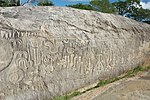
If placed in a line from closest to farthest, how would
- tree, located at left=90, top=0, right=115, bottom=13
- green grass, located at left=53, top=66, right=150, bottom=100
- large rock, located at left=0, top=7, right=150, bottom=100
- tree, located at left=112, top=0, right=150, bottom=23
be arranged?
large rock, located at left=0, top=7, right=150, bottom=100 → green grass, located at left=53, top=66, right=150, bottom=100 → tree, located at left=90, top=0, right=115, bottom=13 → tree, located at left=112, top=0, right=150, bottom=23

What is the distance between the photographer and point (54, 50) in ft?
18.7

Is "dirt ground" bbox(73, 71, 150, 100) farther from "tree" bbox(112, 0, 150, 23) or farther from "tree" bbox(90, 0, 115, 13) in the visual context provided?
"tree" bbox(112, 0, 150, 23)

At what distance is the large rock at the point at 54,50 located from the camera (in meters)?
5.08

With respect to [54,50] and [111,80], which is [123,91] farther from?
[54,50]

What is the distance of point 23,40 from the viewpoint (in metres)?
5.18

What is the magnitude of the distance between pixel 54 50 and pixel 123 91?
1.73 m

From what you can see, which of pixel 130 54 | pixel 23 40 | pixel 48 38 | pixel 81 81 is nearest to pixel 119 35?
pixel 130 54

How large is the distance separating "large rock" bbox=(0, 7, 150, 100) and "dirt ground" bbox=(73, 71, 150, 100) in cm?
35

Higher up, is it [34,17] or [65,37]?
[34,17]

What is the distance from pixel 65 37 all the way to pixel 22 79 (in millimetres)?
1261

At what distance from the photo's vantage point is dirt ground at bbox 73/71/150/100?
19.1 feet

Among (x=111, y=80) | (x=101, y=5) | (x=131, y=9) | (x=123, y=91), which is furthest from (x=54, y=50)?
(x=131, y=9)

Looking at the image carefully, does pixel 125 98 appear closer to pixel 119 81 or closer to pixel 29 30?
pixel 119 81

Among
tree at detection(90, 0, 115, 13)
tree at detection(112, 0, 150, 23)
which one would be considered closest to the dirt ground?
tree at detection(90, 0, 115, 13)
